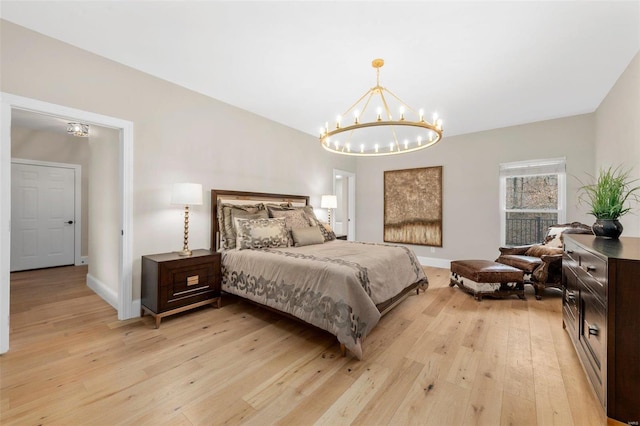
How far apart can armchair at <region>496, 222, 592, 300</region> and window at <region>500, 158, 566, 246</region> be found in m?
0.52

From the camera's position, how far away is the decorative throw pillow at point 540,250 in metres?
3.38

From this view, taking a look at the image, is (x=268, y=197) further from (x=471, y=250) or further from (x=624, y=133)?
(x=624, y=133)

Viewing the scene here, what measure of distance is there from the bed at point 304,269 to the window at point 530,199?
240 cm

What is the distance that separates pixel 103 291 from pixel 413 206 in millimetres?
5329

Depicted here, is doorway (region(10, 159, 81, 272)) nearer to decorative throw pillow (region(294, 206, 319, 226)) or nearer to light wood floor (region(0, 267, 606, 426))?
light wood floor (region(0, 267, 606, 426))

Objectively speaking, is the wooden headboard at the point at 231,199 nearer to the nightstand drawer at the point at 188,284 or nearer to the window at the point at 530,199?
the nightstand drawer at the point at 188,284

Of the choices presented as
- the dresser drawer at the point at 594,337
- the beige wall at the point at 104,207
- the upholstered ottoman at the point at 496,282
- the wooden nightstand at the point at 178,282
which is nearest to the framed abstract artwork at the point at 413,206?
the upholstered ottoman at the point at 496,282

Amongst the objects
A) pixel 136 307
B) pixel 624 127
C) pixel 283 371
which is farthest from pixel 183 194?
pixel 624 127

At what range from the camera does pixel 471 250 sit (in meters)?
4.88

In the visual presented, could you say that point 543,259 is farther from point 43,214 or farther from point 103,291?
point 43,214

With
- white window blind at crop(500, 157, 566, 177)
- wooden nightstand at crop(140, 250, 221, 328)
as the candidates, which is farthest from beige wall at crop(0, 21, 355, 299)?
white window blind at crop(500, 157, 566, 177)

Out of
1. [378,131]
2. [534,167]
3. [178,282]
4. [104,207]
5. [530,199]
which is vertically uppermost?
[378,131]

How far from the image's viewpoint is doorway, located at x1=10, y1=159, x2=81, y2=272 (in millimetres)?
4645

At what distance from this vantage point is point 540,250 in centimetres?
366
